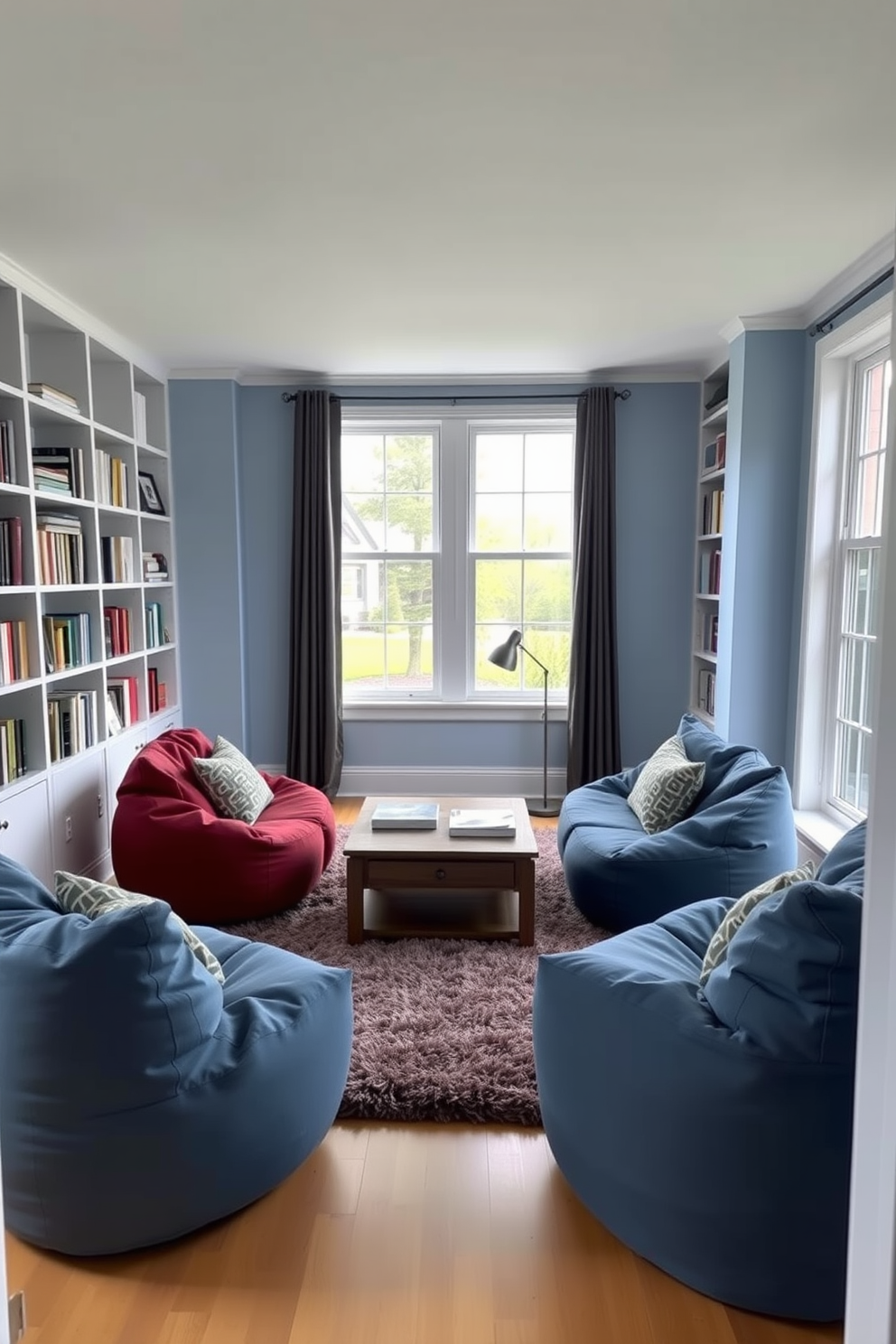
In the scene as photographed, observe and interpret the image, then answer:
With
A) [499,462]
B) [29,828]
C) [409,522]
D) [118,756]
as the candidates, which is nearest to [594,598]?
[499,462]

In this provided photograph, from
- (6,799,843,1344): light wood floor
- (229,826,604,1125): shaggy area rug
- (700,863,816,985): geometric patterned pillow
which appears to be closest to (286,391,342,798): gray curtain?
(229,826,604,1125): shaggy area rug

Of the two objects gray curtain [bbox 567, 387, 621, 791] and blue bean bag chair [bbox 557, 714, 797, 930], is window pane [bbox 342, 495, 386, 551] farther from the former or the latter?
blue bean bag chair [bbox 557, 714, 797, 930]

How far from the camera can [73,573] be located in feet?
12.1

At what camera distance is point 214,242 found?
2926 mm

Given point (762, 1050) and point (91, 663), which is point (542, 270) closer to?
point (91, 663)

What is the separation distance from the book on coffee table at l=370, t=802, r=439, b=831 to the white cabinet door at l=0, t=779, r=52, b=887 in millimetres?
1278

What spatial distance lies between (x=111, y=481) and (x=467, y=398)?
2.10m

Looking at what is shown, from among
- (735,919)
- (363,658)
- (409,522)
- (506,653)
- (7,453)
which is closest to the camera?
(735,919)

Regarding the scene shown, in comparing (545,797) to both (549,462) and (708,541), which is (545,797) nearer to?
(708,541)

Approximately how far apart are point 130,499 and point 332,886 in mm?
2258

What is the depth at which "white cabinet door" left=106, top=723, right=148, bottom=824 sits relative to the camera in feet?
13.1

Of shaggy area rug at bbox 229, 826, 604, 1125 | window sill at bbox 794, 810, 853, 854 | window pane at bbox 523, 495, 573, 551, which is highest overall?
window pane at bbox 523, 495, 573, 551

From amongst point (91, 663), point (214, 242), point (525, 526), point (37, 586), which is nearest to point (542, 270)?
point (214, 242)

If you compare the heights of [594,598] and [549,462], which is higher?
[549,462]
